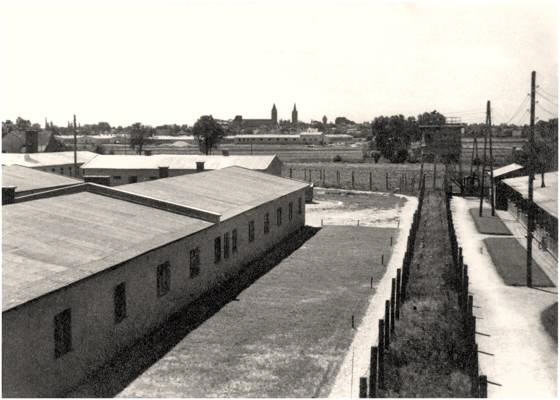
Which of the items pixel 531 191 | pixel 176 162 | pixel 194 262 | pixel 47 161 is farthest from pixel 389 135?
pixel 194 262

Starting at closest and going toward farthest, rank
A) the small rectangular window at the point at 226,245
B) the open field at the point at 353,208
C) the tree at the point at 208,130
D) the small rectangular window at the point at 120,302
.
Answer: the small rectangular window at the point at 120,302 < the small rectangular window at the point at 226,245 < the open field at the point at 353,208 < the tree at the point at 208,130

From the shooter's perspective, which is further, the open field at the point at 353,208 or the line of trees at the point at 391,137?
the line of trees at the point at 391,137

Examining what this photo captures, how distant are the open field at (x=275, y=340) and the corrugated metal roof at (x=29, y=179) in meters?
18.0

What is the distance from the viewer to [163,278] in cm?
2050

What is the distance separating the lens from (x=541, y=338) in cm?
1884

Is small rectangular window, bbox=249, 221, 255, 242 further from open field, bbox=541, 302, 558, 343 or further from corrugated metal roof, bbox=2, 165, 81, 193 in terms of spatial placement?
corrugated metal roof, bbox=2, 165, 81, 193

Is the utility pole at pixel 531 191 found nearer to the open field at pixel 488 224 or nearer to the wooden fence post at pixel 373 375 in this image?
the open field at pixel 488 224

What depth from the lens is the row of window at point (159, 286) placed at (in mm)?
14570

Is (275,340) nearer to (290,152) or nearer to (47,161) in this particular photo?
(47,161)

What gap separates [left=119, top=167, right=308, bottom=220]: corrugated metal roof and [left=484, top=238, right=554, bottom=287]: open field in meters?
12.3

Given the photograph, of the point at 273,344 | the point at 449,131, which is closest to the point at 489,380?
the point at 273,344

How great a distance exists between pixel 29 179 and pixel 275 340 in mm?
27499

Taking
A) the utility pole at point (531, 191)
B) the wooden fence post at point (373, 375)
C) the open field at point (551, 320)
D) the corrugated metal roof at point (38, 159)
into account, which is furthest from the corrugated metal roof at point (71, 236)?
the corrugated metal roof at point (38, 159)

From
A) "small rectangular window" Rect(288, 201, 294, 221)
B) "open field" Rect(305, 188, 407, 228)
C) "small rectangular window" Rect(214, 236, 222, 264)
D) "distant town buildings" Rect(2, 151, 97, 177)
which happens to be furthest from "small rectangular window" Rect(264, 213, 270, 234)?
"distant town buildings" Rect(2, 151, 97, 177)
